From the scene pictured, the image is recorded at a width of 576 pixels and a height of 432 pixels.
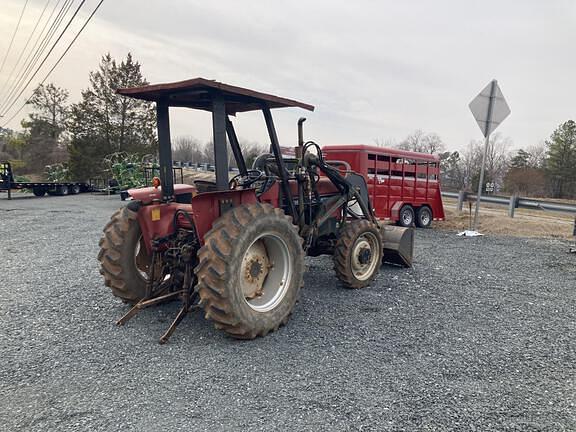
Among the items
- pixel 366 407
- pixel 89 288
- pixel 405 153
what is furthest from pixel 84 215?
pixel 366 407

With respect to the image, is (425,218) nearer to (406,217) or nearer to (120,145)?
(406,217)

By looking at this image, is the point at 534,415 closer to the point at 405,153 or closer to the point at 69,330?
the point at 69,330

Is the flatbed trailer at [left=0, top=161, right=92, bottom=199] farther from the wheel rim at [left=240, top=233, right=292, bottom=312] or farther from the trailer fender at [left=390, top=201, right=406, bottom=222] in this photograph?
the wheel rim at [left=240, top=233, right=292, bottom=312]

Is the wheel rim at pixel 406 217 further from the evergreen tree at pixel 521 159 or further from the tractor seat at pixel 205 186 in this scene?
the evergreen tree at pixel 521 159

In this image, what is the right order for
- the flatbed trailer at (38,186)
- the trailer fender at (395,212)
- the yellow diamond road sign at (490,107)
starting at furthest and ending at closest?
1. the flatbed trailer at (38,186)
2. the trailer fender at (395,212)
3. the yellow diamond road sign at (490,107)

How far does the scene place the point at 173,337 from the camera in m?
3.55

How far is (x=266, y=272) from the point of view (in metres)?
3.95

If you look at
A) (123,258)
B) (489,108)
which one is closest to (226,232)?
(123,258)

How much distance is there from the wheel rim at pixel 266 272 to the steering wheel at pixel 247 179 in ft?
2.71

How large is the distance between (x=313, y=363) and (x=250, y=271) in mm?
1063

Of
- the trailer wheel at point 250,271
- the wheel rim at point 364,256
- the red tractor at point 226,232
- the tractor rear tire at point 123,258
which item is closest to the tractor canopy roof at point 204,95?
the red tractor at point 226,232

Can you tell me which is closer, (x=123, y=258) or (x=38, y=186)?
(x=123, y=258)

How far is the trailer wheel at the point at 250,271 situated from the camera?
10.7 feet

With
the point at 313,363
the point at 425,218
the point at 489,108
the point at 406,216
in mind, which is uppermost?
the point at 489,108
